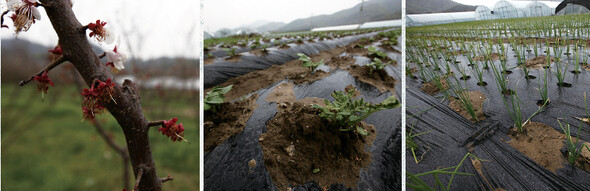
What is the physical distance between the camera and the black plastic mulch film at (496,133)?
30.9 inches

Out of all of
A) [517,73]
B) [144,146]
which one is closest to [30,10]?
[144,146]

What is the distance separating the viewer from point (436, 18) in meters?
1.91

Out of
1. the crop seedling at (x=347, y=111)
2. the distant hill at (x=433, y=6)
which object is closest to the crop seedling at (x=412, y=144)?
the crop seedling at (x=347, y=111)

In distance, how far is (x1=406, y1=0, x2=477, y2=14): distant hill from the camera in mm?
1474

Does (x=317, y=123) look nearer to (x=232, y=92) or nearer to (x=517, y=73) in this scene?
(x=232, y=92)

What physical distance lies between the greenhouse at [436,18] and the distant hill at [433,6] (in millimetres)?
108

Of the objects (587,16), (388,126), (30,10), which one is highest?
(587,16)

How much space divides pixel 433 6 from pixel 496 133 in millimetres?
1000

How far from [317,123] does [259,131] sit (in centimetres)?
23

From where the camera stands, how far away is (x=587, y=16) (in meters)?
1.64

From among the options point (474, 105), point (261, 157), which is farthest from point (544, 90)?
point (261, 157)

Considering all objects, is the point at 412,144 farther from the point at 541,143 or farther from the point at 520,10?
the point at 520,10

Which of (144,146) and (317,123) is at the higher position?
(144,146)

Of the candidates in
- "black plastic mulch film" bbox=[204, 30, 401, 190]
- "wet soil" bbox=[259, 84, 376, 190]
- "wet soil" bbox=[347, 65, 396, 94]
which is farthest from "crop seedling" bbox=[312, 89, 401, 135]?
"wet soil" bbox=[347, 65, 396, 94]
